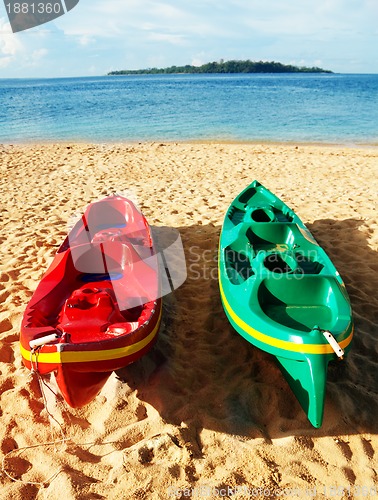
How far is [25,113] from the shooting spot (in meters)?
29.2

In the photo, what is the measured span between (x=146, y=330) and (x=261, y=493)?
1531mm

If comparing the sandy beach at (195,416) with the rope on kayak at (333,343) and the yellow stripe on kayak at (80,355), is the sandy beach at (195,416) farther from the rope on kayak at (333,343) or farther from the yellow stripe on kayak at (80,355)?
the rope on kayak at (333,343)

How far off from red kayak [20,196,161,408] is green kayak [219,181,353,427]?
3.16 ft

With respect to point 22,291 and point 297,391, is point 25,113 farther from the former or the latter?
point 297,391

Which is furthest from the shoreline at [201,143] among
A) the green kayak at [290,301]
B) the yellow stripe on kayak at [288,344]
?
the yellow stripe on kayak at [288,344]

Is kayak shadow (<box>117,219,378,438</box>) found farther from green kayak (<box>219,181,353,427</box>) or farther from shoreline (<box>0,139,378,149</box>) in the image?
shoreline (<box>0,139,378,149</box>)

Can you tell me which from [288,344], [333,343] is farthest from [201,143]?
[333,343]

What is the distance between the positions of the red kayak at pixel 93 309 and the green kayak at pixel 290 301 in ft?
3.16

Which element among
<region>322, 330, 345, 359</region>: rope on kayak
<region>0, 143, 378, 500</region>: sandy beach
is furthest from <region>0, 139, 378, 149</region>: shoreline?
<region>322, 330, 345, 359</region>: rope on kayak

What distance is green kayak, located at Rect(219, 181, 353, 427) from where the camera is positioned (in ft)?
10.0

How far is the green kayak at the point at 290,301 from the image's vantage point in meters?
3.05

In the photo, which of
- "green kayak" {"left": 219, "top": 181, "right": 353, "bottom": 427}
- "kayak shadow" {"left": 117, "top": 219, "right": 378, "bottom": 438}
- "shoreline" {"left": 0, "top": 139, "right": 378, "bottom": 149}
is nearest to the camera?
"green kayak" {"left": 219, "top": 181, "right": 353, "bottom": 427}

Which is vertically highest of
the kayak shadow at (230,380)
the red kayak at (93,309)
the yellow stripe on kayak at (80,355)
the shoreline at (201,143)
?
the yellow stripe on kayak at (80,355)

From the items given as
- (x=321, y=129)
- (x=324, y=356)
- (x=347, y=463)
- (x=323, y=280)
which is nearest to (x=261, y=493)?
(x=347, y=463)
